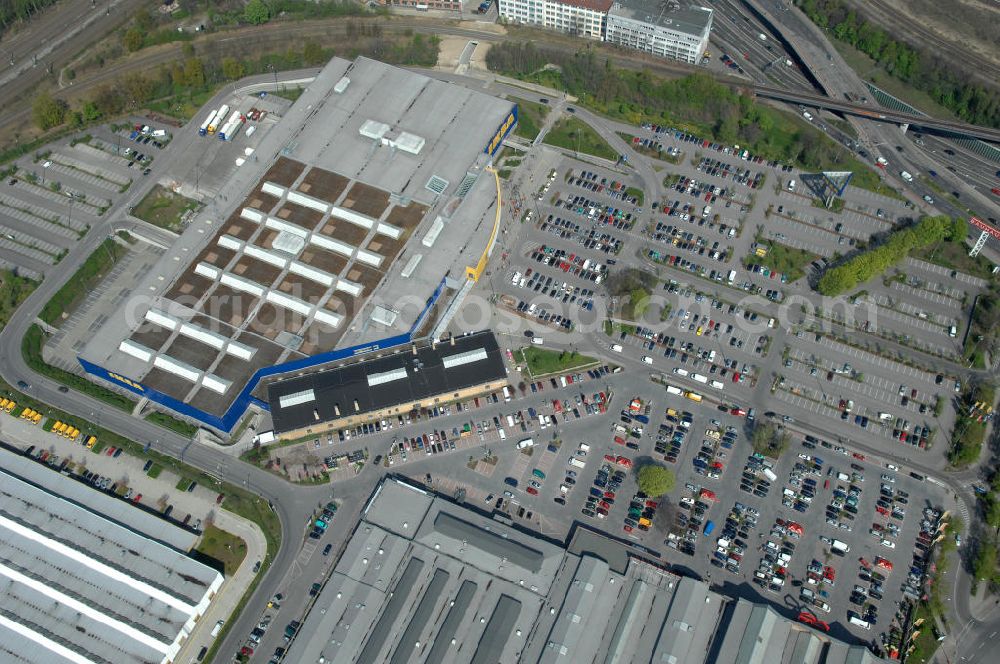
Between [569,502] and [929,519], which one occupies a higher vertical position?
[569,502]

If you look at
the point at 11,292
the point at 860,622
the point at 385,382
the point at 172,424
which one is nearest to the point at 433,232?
the point at 385,382

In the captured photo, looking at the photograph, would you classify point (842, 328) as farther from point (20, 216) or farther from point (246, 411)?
point (20, 216)

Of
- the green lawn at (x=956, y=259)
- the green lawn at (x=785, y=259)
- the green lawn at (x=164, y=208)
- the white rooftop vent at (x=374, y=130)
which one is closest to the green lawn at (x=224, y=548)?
the green lawn at (x=164, y=208)

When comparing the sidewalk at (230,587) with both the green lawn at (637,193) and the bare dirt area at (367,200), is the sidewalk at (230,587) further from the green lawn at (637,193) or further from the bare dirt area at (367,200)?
the green lawn at (637,193)

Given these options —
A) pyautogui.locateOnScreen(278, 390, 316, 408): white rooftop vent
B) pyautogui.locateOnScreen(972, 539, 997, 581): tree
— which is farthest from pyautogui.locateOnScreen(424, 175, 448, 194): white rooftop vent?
pyautogui.locateOnScreen(972, 539, 997, 581): tree

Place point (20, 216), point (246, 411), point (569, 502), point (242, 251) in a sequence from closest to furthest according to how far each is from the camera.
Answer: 1. point (569, 502)
2. point (246, 411)
3. point (242, 251)
4. point (20, 216)

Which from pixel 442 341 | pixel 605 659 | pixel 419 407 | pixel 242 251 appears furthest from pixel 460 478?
pixel 242 251

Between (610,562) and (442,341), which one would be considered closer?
(610,562)
